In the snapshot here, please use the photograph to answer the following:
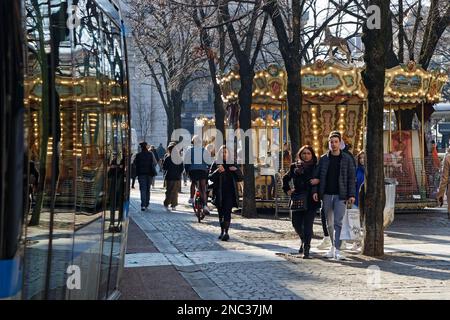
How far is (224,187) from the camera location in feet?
48.0

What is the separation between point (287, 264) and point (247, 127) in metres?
9.13

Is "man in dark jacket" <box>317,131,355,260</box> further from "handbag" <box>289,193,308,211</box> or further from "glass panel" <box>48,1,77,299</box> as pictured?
"glass panel" <box>48,1,77,299</box>

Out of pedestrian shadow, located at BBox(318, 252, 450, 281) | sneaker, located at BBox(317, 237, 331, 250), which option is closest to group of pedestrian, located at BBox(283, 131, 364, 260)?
pedestrian shadow, located at BBox(318, 252, 450, 281)

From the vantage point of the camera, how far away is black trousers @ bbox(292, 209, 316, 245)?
1215 cm

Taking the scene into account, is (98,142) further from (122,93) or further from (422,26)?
(422,26)

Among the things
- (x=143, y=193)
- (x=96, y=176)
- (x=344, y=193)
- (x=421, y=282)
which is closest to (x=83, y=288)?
(x=96, y=176)

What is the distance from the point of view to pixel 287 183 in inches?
492

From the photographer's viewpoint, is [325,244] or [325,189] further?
[325,244]

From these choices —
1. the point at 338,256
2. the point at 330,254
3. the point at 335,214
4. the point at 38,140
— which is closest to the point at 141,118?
the point at 330,254

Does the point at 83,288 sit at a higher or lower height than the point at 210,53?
lower

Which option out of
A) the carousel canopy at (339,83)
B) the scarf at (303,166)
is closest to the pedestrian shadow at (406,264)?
the scarf at (303,166)

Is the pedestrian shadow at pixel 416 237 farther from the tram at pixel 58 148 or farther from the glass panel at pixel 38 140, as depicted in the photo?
the glass panel at pixel 38 140

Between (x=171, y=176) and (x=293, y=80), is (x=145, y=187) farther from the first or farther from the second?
(x=293, y=80)

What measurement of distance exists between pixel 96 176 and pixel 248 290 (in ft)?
11.9
